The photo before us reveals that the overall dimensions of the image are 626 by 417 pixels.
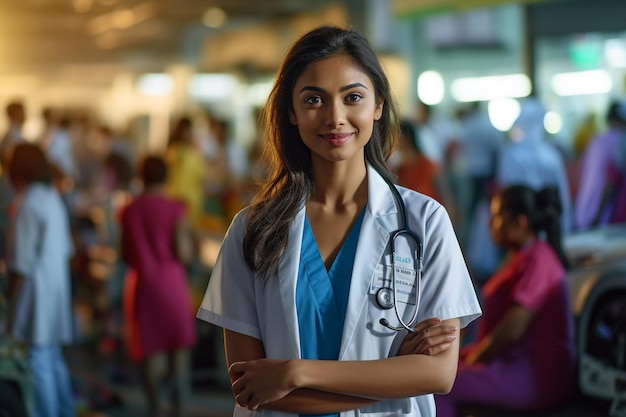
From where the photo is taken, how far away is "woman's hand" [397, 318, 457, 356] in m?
2.25

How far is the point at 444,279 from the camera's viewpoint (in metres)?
2.30

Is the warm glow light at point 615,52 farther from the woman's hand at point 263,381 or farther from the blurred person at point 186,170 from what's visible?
the woman's hand at point 263,381

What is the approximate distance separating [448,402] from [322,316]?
92.4 inches

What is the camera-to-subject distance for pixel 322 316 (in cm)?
228

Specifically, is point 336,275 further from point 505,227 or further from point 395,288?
point 505,227

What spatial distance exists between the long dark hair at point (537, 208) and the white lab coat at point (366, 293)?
2.54m

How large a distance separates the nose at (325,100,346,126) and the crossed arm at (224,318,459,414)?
0.44m

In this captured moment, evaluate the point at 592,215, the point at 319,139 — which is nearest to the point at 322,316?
the point at 319,139

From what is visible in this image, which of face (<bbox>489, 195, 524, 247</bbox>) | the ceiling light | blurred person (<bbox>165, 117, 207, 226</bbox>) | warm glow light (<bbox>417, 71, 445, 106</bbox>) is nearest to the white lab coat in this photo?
face (<bbox>489, 195, 524, 247</bbox>)

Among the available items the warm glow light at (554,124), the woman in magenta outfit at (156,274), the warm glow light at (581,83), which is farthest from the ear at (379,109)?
the warm glow light at (554,124)

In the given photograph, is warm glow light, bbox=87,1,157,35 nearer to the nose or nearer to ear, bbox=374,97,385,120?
ear, bbox=374,97,385,120

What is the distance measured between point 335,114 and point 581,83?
847 centimetres

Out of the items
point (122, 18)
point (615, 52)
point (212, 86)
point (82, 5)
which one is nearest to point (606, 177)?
point (615, 52)

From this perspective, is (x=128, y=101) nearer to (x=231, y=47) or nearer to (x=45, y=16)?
(x=45, y=16)
